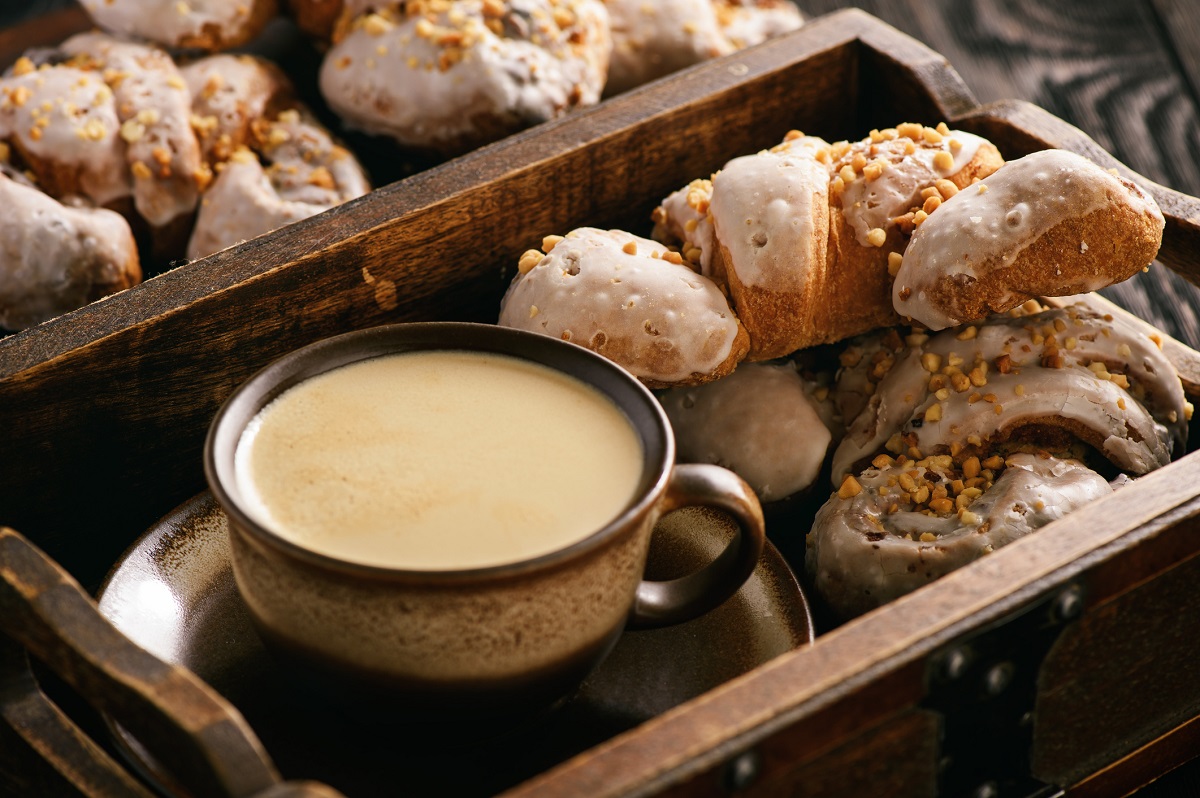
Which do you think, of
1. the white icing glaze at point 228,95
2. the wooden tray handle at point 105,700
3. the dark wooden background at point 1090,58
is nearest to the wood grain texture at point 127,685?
the wooden tray handle at point 105,700

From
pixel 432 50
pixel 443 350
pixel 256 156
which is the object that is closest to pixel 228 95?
pixel 256 156

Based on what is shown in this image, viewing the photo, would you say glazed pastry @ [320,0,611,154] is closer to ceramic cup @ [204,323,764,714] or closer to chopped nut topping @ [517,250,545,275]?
chopped nut topping @ [517,250,545,275]

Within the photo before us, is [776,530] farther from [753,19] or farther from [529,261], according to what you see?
[753,19]

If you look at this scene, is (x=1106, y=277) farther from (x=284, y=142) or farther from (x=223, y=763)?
(x=284, y=142)

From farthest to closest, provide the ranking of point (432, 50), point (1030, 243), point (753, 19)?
point (753, 19) < point (432, 50) < point (1030, 243)

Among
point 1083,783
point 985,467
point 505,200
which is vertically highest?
point 505,200

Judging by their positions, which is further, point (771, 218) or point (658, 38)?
point (658, 38)

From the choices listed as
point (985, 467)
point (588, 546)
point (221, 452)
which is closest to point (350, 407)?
point (221, 452)
